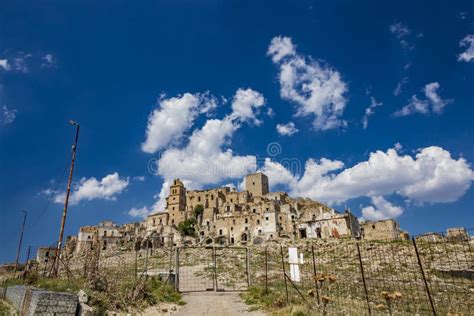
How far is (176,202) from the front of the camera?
83.1 meters

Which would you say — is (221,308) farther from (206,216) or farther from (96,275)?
(206,216)

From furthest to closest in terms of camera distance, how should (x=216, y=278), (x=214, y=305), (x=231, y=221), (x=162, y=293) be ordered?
(x=231, y=221) → (x=216, y=278) → (x=162, y=293) → (x=214, y=305)

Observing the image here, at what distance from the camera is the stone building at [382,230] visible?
49312 millimetres

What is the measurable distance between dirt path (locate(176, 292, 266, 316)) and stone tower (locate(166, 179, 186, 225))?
67314mm

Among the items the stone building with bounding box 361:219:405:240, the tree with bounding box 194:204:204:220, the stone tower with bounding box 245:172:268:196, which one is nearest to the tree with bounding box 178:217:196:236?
the tree with bounding box 194:204:204:220

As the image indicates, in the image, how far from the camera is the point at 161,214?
81.1 metres

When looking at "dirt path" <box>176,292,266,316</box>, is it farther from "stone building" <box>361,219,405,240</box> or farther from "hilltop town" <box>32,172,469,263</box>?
"stone building" <box>361,219,405,240</box>

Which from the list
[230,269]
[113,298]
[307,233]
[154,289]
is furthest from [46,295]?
[307,233]

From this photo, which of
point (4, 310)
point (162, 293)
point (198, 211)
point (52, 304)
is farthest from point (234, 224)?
point (52, 304)

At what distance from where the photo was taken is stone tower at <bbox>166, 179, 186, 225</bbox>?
8062 cm

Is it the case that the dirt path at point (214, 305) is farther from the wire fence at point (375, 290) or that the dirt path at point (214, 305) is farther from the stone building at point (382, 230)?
the stone building at point (382, 230)

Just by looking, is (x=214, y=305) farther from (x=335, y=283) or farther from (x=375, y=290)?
(x=375, y=290)

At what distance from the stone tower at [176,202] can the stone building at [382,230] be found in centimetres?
4409

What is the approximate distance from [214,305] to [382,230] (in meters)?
45.3
